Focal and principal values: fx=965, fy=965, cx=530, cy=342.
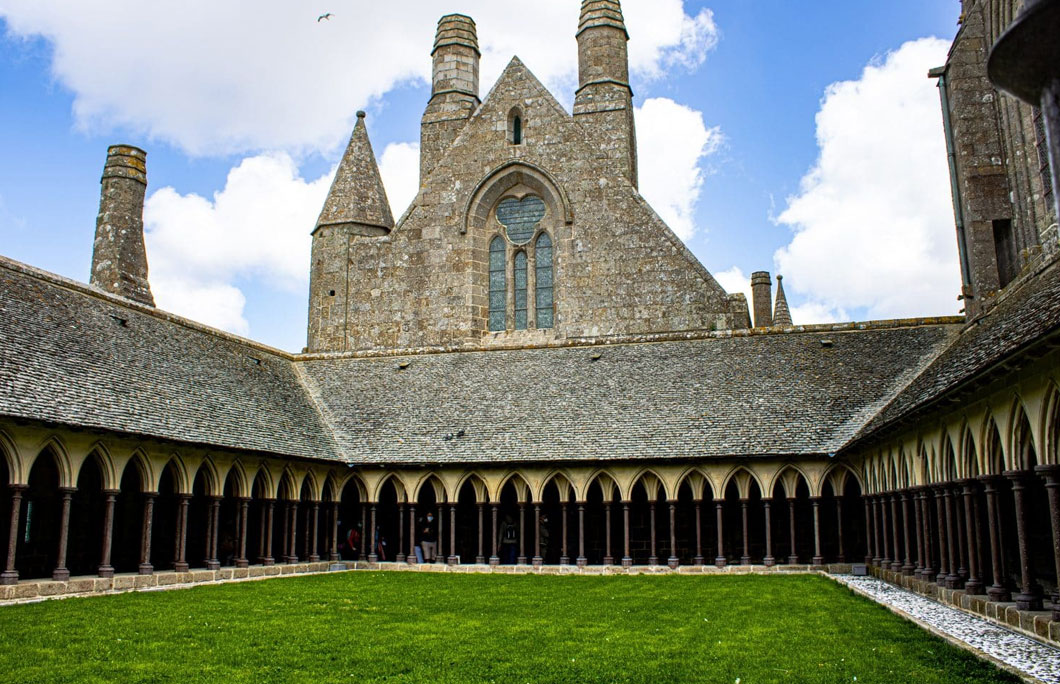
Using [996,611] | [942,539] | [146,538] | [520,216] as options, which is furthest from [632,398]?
[996,611]

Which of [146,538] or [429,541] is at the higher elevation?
[146,538]

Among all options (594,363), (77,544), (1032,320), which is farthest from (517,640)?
(594,363)

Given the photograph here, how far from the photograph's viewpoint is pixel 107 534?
57.8 ft

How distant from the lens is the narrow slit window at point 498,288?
3325 centimetres

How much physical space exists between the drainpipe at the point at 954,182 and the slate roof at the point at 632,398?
192 centimetres

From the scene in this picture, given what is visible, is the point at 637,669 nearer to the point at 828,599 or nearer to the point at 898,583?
the point at 828,599

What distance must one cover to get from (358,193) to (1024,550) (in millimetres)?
27419

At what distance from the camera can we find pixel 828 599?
14.6 metres

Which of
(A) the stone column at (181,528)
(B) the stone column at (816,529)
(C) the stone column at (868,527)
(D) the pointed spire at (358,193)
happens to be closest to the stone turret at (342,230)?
(D) the pointed spire at (358,193)

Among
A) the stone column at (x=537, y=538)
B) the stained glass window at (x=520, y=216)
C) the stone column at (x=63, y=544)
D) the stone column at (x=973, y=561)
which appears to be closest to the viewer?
the stone column at (x=973, y=561)

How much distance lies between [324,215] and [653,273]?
12.3 metres

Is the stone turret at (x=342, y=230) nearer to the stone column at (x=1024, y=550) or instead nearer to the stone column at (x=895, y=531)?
the stone column at (x=895, y=531)

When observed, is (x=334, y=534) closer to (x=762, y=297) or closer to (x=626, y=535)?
(x=626, y=535)

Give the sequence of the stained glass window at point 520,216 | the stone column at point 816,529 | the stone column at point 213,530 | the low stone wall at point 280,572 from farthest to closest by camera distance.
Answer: the stained glass window at point 520,216, the stone column at point 816,529, the stone column at point 213,530, the low stone wall at point 280,572
